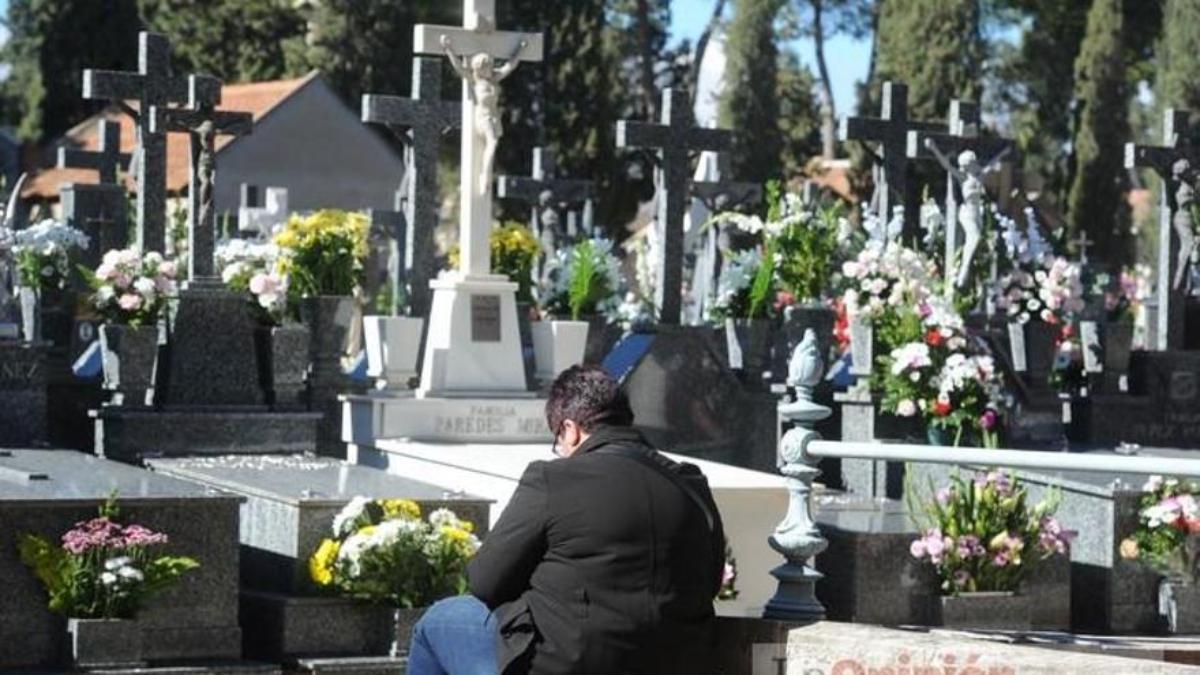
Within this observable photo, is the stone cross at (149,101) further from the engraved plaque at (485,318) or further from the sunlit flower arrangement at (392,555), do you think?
the sunlit flower arrangement at (392,555)

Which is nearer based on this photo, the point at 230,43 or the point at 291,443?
the point at 291,443

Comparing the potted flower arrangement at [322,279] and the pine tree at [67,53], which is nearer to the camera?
the potted flower arrangement at [322,279]

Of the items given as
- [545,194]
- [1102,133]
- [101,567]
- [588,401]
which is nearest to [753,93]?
[1102,133]

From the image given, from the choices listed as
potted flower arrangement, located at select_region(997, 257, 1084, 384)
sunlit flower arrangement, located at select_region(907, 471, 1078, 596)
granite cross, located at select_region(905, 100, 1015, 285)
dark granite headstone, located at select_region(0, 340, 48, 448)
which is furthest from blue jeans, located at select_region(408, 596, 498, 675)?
granite cross, located at select_region(905, 100, 1015, 285)

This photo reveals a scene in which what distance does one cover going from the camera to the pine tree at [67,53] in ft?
179

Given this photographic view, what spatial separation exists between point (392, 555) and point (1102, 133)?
1491 inches

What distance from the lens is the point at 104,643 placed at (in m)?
10.8

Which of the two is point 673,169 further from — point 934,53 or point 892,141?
point 934,53

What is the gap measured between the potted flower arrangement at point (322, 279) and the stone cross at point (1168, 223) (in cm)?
637

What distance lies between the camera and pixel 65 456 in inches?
516

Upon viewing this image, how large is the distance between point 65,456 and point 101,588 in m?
2.37

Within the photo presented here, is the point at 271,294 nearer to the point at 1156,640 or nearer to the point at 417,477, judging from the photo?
the point at 417,477

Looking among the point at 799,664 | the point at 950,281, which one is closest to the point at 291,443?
the point at 950,281

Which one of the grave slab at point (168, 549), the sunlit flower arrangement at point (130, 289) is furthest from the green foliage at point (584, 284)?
the grave slab at point (168, 549)
